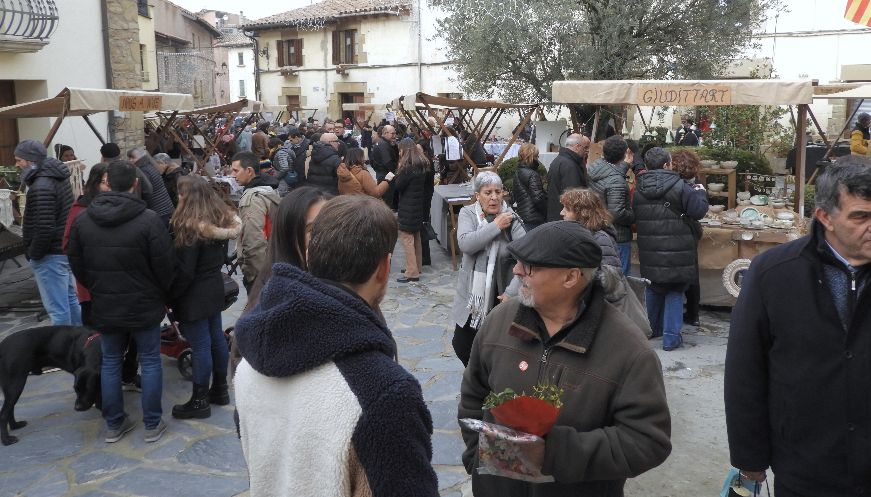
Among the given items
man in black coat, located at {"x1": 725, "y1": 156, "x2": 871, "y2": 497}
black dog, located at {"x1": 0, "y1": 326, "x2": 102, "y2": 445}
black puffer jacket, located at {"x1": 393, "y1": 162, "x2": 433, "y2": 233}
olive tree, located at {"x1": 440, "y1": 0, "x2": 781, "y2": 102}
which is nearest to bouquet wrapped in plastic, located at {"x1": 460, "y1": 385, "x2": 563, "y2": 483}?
man in black coat, located at {"x1": 725, "y1": 156, "x2": 871, "y2": 497}

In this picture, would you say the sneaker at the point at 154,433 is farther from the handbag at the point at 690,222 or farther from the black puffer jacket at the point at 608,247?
the handbag at the point at 690,222

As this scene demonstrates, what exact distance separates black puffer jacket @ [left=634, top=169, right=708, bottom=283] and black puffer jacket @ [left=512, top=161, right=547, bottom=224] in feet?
6.83

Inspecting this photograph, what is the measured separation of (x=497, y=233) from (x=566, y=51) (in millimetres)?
11949

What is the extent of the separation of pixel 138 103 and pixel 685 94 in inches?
242

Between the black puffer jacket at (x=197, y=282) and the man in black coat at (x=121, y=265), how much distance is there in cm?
11

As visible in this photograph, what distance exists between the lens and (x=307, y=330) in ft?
5.26

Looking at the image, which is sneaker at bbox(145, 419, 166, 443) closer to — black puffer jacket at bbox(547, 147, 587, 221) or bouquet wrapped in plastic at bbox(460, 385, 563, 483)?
bouquet wrapped in plastic at bbox(460, 385, 563, 483)

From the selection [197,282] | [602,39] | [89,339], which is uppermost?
[602,39]

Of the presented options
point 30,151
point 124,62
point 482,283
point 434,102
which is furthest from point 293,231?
point 124,62

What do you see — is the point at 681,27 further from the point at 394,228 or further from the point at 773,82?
the point at 394,228

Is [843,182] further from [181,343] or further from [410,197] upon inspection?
[410,197]

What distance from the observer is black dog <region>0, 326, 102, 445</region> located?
199 inches

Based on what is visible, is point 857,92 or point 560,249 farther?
point 857,92

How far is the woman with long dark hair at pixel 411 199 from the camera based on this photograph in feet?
31.3
